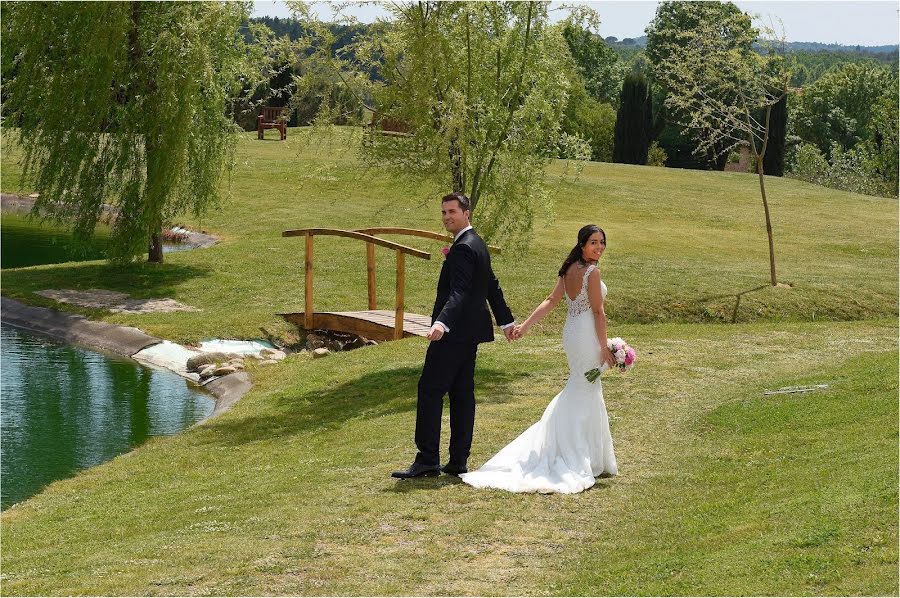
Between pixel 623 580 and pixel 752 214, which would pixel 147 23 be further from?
pixel 752 214

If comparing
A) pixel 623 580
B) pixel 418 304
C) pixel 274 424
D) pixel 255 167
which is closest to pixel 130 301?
pixel 418 304

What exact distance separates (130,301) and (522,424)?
1439cm

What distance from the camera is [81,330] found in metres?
24.0

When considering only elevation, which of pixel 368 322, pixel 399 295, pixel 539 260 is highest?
pixel 399 295

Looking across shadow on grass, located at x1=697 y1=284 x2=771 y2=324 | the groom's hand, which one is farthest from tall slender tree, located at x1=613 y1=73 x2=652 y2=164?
the groom's hand

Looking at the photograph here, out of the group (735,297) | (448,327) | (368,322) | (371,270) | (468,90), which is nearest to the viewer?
(448,327)

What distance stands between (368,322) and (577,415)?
1180 cm

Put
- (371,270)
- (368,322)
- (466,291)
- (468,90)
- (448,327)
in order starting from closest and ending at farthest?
(448,327) < (466,291) < (468,90) < (368,322) < (371,270)

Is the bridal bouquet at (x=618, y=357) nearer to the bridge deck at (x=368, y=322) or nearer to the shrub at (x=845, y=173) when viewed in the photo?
the bridge deck at (x=368, y=322)


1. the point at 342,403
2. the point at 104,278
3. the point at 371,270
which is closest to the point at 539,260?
the point at 371,270

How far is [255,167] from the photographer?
164 feet

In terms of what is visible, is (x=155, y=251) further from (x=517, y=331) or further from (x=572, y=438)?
(x=572, y=438)

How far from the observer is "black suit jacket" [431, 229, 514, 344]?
10742 millimetres

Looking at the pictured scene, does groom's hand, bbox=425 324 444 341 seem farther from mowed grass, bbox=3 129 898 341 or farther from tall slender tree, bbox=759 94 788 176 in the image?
tall slender tree, bbox=759 94 788 176
